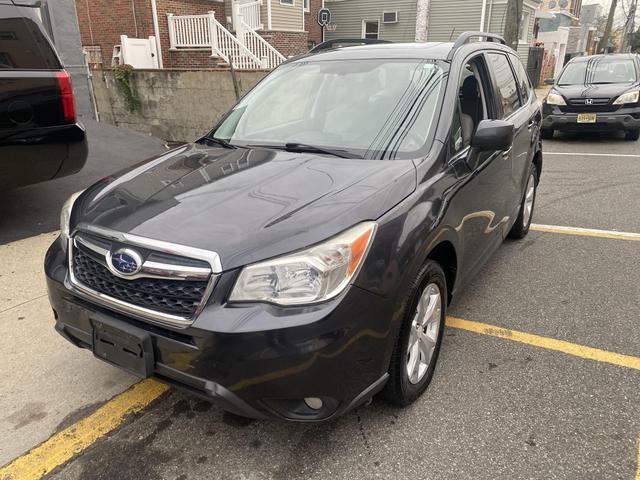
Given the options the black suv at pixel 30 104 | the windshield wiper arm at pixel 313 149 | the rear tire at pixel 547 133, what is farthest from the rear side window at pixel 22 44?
the rear tire at pixel 547 133

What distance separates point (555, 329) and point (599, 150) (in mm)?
7746

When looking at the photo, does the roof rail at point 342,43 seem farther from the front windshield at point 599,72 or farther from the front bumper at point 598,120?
the front windshield at point 599,72

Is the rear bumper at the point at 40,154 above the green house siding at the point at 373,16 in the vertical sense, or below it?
below

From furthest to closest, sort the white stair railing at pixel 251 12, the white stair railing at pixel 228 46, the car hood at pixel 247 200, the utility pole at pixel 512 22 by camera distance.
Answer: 1. the white stair railing at pixel 251 12
2. the utility pole at pixel 512 22
3. the white stair railing at pixel 228 46
4. the car hood at pixel 247 200

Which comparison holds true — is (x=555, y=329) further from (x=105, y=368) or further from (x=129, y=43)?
(x=129, y=43)

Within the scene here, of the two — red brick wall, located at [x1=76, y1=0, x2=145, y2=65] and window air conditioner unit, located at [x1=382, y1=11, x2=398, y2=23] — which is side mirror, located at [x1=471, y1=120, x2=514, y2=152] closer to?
red brick wall, located at [x1=76, y1=0, x2=145, y2=65]

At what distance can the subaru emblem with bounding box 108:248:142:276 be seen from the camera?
6.82 ft

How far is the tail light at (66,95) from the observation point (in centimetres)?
444

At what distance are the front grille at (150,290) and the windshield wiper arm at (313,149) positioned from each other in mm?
1165

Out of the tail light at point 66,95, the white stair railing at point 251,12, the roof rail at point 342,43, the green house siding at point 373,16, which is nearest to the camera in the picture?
the roof rail at point 342,43

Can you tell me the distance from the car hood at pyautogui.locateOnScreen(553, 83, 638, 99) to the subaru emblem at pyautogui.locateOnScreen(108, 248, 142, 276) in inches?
403

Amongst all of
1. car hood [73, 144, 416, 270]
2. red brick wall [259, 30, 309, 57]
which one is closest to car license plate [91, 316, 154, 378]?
car hood [73, 144, 416, 270]

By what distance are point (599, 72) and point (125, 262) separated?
11.5m

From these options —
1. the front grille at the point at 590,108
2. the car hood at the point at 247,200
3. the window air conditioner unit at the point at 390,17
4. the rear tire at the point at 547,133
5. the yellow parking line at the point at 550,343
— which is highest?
the window air conditioner unit at the point at 390,17
